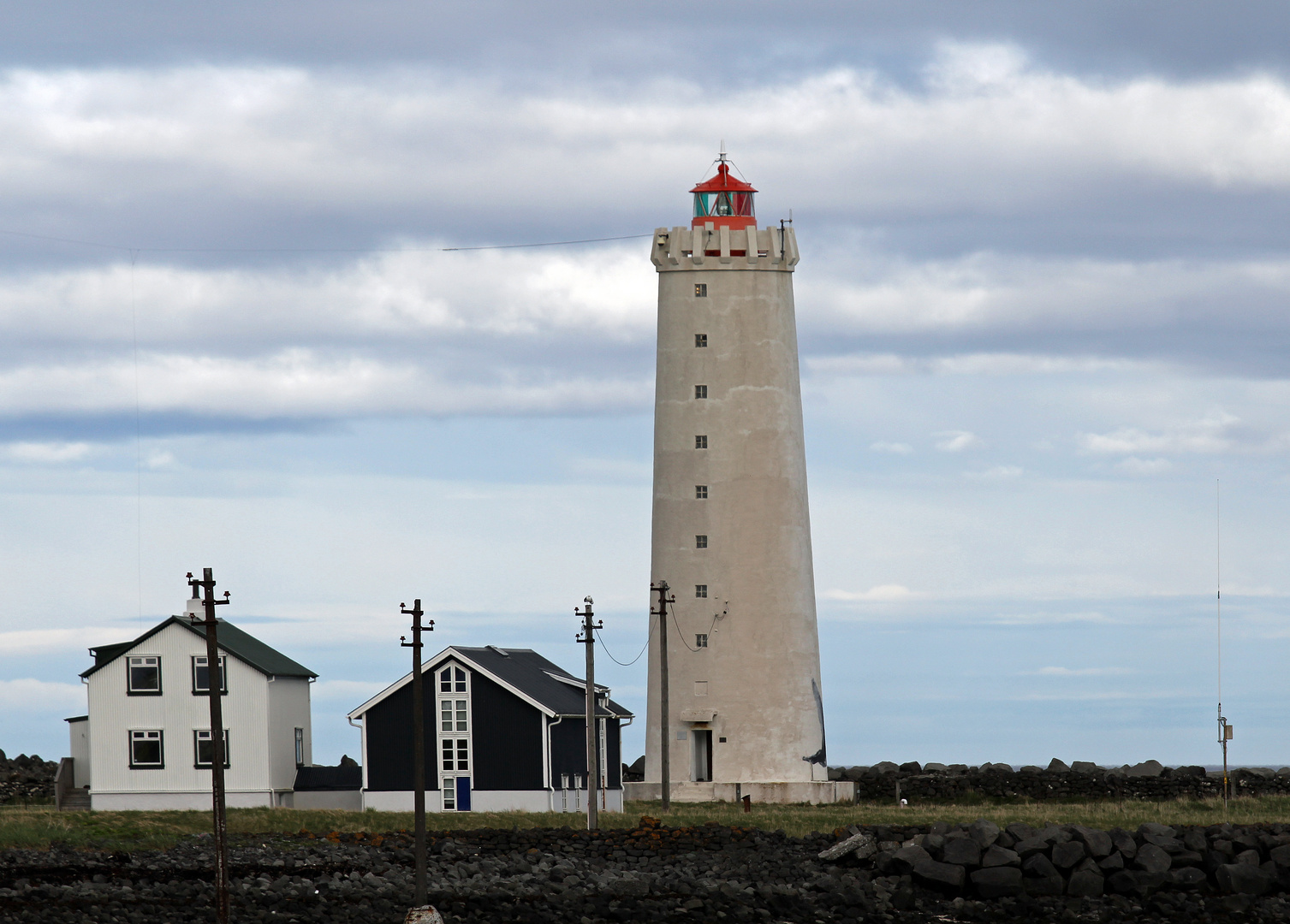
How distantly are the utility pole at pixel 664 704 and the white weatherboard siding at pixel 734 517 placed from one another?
0.31 m

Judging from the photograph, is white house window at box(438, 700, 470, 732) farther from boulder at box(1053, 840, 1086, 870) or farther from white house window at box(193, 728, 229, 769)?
boulder at box(1053, 840, 1086, 870)

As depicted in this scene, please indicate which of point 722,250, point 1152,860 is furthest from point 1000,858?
point 722,250

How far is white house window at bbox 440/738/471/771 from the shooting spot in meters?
38.3

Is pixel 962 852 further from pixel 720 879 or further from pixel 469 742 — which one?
pixel 469 742

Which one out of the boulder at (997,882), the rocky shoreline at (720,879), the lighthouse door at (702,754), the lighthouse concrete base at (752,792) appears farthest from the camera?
the lighthouse door at (702,754)

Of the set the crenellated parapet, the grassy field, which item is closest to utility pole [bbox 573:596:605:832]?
the grassy field

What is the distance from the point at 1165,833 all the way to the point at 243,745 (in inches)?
770

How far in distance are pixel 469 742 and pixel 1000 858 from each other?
48.0 feet

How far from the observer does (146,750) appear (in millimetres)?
37969

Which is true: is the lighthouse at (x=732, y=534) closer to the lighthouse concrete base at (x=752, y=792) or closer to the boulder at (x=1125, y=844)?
the lighthouse concrete base at (x=752, y=792)

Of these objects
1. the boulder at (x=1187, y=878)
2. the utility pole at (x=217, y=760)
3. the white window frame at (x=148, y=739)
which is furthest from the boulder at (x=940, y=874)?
the white window frame at (x=148, y=739)

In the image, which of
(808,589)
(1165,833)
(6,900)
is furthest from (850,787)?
(6,900)

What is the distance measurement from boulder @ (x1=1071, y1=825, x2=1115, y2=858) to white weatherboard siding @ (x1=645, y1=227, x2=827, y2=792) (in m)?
16.3

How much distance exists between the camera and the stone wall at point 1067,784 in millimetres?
46969
